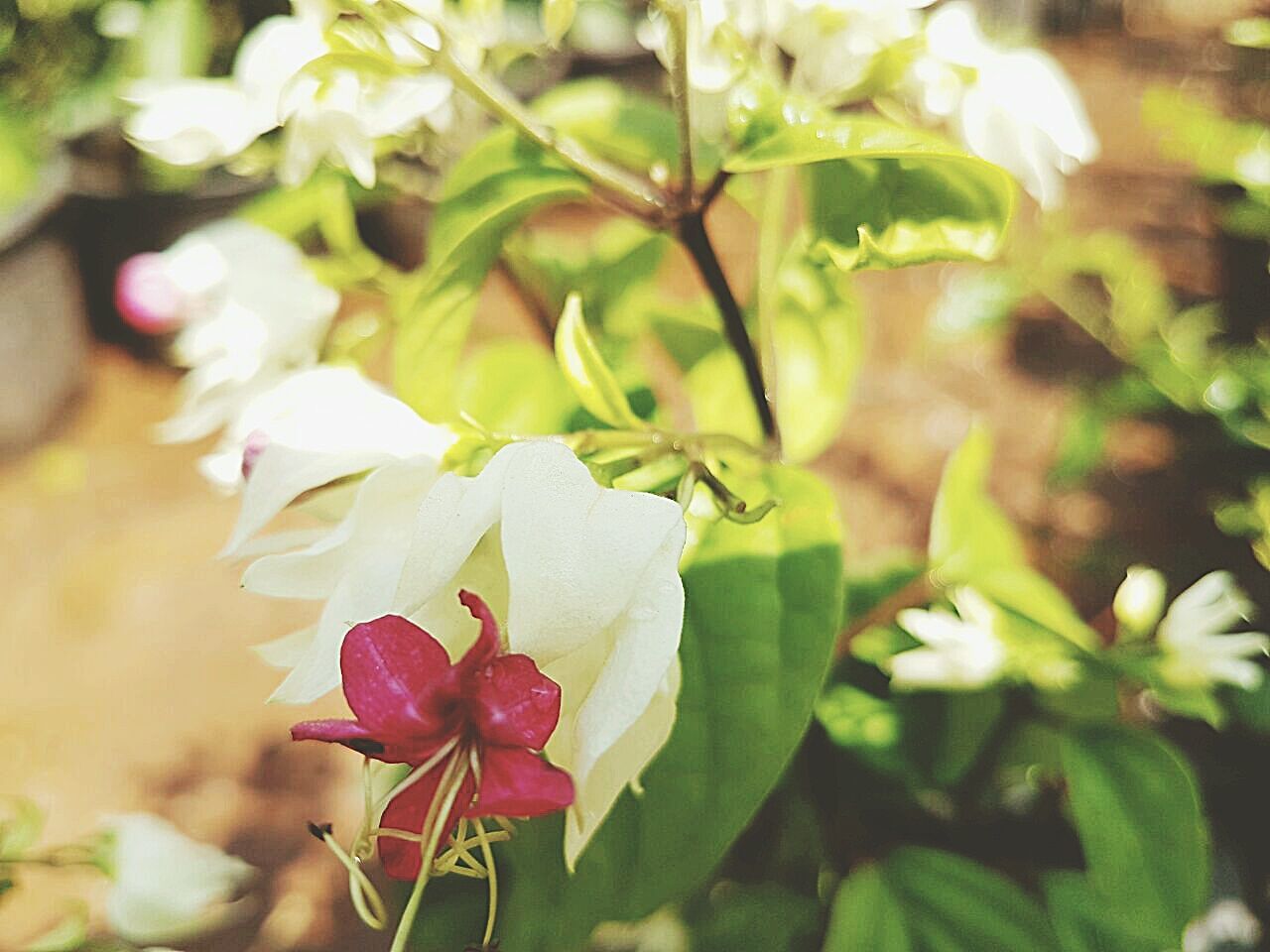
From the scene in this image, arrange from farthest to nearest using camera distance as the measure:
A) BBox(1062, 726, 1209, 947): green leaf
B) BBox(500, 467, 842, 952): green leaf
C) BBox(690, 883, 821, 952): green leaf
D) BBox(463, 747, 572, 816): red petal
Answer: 1. BBox(690, 883, 821, 952): green leaf
2. BBox(1062, 726, 1209, 947): green leaf
3. BBox(500, 467, 842, 952): green leaf
4. BBox(463, 747, 572, 816): red petal

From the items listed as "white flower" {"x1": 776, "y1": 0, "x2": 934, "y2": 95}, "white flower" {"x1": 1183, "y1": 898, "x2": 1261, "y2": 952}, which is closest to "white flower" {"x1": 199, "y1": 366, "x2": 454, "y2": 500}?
"white flower" {"x1": 776, "y1": 0, "x2": 934, "y2": 95}

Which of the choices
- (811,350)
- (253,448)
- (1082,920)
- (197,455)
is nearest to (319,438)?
(253,448)

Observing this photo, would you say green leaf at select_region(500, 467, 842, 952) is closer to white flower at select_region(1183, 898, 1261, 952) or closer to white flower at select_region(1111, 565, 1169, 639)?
white flower at select_region(1111, 565, 1169, 639)

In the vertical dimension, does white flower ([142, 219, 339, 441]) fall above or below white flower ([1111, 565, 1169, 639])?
above

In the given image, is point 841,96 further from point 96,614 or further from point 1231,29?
point 96,614

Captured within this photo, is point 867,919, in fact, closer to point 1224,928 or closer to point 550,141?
point 1224,928

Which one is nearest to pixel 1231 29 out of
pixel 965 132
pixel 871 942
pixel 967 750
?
pixel 965 132
